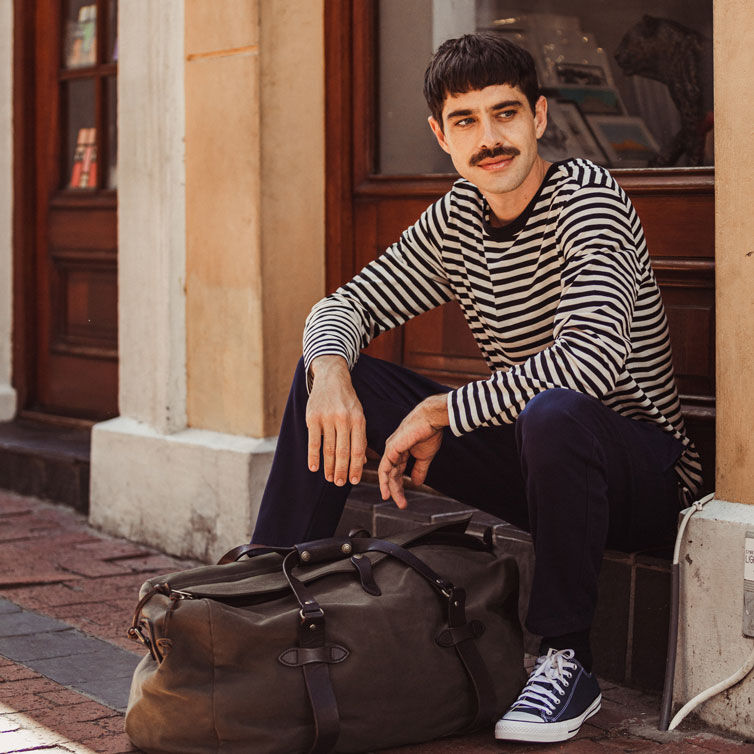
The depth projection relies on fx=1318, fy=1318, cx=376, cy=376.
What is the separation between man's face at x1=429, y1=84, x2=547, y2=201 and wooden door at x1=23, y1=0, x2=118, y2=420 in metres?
2.98

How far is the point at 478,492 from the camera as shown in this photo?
3.28 metres

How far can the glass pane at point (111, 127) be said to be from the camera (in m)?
5.91

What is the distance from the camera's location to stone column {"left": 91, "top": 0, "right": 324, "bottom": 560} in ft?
14.5

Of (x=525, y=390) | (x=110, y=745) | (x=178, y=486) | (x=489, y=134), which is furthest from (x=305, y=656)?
(x=178, y=486)

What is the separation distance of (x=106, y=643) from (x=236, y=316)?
1.31 metres

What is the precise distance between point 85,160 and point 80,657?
317 cm

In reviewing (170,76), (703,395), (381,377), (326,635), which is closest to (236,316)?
(170,76)

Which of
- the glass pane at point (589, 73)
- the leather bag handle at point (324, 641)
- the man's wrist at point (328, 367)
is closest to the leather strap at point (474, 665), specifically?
the leather bag handle at point (324, 641)

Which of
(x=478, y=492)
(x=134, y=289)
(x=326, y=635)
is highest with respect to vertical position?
(x=134, y=289)

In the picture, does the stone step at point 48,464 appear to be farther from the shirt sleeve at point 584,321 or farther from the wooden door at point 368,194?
the shirt sleeve at point 584,321

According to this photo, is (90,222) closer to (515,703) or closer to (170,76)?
(170,76)

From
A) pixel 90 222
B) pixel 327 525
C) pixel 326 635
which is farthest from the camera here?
pixel 90 222

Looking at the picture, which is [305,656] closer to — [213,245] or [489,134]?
[489,134]

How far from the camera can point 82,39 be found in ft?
19.8
